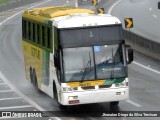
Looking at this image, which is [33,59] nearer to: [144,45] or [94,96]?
[94,96]

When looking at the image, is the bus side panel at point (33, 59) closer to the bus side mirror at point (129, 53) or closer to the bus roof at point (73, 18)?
the bus roof at point (73, 18)

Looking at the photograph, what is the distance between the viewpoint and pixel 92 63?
20781 millimetres

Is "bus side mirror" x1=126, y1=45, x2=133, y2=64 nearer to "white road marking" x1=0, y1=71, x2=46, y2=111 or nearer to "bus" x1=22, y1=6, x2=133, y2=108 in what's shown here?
"bus" x1=22, y1=6, x2=133, y2=108

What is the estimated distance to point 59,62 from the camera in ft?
68.2

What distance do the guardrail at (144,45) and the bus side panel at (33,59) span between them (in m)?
9.02

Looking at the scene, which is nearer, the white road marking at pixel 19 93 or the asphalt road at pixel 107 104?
the asphalt road at pixel 107 104

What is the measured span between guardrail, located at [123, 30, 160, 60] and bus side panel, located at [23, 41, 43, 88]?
9.02m

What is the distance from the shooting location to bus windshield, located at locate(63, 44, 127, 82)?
2069 cm

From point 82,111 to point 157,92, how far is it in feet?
15.3

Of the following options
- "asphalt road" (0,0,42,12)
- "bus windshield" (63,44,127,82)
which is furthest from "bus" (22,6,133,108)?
"asphalt road" (0,0,42,12)

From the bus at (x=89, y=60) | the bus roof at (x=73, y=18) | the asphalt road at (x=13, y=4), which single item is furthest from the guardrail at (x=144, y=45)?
the asphalt road at (x=13, y=4)

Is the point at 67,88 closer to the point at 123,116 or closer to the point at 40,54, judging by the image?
the point at 123,116

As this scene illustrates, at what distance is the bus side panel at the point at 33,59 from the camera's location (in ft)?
82.2

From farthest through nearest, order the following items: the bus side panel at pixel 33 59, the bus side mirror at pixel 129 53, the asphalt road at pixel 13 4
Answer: the asphalt road at pixel 13 4, the bus side panel at pixel 33 59, the bus side mirror at pixel 129 53
